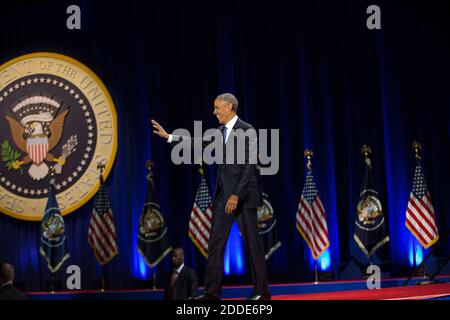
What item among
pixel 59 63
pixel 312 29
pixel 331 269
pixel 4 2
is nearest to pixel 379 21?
pixel 312 29

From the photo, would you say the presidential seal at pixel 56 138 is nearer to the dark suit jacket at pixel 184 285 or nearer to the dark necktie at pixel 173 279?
the dark necktie at pixel 173 279

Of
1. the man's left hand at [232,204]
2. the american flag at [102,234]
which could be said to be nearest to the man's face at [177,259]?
the american flag at [102,234]

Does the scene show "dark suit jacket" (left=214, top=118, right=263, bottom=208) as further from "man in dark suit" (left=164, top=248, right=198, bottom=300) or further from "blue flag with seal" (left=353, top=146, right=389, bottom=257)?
"blue flag with seal" (left=353, top=146, right=389, bottom=257)

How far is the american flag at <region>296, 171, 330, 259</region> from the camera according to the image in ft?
26.5

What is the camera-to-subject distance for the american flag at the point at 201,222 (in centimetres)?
822

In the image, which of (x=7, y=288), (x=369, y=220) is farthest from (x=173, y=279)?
(x=369, y=220)

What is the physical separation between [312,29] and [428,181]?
2.57 meters

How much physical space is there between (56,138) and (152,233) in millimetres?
1984

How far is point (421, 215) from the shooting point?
799 centimetres

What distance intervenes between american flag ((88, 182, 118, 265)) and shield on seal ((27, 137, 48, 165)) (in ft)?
3.83

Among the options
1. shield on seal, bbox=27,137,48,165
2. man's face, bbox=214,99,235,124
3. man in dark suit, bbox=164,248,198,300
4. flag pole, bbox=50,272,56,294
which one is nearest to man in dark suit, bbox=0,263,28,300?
man's face, bbox=214,99,235,124

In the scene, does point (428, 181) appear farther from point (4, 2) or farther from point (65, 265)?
point (4, 2)

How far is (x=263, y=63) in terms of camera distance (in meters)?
8.88

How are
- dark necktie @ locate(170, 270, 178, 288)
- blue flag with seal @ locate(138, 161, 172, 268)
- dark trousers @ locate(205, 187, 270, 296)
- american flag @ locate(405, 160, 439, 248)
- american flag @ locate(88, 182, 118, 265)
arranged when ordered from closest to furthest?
dark trousers @ locate(205, 187, 270, 296)
dark necktie @ locate(170, 270, 178, 288)
american flag @ locate(405, 160, 439, 248)
blue flag with seal @ locate(138, 161, 172, 268)
american flag @ locate(88, 182, 118, 265)
